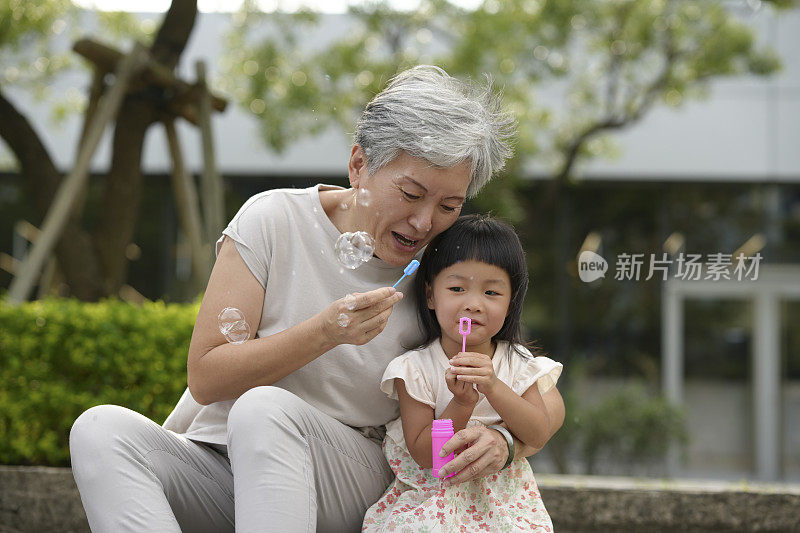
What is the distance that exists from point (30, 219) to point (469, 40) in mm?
4444

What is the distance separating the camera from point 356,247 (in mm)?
1943

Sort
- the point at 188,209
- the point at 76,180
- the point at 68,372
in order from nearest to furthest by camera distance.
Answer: the point at 68,372 < the point at 76,180 < the point at 188,209

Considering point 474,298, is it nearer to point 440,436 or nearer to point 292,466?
point 440,436

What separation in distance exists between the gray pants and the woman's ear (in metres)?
0.49

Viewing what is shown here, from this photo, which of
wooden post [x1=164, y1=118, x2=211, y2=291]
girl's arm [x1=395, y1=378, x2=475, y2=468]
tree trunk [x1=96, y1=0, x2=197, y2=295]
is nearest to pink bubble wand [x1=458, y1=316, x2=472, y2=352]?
girl's arm [x1=395, y1=378, x2=475, y2=468]

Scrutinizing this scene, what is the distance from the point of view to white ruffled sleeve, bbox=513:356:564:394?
190 cm

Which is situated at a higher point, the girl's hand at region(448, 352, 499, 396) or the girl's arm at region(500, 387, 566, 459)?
the girl's hand at region(448, 352, 499, 396)

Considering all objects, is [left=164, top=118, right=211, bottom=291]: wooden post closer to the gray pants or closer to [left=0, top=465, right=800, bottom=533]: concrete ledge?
[left=0, top=465, right=800, bottom=533]: concrete ledge

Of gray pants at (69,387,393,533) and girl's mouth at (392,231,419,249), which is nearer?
gray pants at (69,387,393,533)

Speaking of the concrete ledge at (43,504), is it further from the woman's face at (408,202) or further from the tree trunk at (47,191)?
the tree trunk at (47,191)

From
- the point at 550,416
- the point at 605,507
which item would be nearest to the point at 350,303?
the point at 550,416

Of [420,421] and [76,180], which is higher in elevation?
[76,180]

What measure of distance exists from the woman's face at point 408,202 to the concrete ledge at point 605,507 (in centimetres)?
127

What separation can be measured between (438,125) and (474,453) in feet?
2.12
